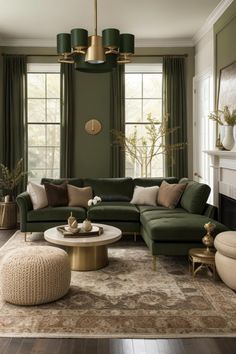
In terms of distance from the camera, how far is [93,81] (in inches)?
288

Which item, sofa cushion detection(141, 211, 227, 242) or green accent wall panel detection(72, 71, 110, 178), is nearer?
sofa cushion detection(141, 211, 227, 242)

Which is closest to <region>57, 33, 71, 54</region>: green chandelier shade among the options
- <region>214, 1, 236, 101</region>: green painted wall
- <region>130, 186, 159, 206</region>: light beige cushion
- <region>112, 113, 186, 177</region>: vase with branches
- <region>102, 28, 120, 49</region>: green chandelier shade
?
<region>102, 28, 120, 49</region>: green chandelier shade

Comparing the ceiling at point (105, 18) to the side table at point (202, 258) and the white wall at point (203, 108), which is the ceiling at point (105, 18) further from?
the side table at point (202, 258)

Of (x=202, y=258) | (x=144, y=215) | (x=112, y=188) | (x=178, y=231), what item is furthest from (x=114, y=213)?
→ (x=202, y=258)

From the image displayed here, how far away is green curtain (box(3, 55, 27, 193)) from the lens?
23.7ft

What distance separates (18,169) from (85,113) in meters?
1.56

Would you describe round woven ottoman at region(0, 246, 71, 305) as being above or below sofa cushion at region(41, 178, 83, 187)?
below

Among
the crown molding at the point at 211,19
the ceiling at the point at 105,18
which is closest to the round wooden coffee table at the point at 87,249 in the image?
the ceiling at the point at 105,18

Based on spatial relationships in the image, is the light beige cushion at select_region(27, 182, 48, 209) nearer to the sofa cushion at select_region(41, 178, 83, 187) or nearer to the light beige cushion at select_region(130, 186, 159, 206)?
the sofa cushion at select_region(41, 178, 83, 187)

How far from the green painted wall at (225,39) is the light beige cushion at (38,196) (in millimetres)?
2972

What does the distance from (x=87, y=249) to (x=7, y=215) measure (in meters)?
2.70

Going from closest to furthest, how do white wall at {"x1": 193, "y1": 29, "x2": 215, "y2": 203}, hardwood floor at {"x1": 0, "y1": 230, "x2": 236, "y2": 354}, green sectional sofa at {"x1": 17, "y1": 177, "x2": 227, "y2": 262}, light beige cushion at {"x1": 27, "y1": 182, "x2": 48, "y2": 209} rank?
hardwood floor at {"x1": 0, "y1": 230, "x2": 236, "y2": 354}
green sectional sofa at {"x1": 17, "y1": 177, "x2": 227, "y2": 262}
light beige cushion at {"x1": 27, "y1": 182, "x2": 48, "y2": 209}
white wall at {"x1": 193, "y1": 29, "x2": 215, "y2": 203}

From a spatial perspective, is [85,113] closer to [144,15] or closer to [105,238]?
[144,15]

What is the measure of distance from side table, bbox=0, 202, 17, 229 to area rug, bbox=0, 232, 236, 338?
2.69m
